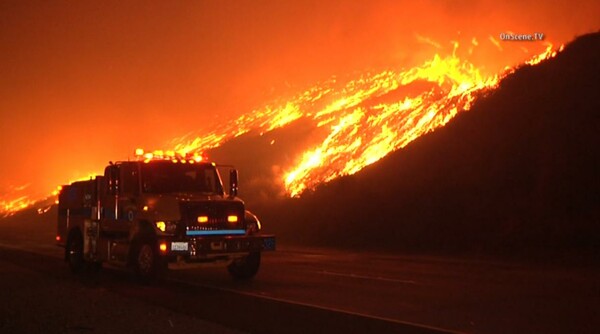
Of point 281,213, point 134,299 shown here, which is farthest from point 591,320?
point 281,213

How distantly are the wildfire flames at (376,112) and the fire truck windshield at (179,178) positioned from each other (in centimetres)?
2591

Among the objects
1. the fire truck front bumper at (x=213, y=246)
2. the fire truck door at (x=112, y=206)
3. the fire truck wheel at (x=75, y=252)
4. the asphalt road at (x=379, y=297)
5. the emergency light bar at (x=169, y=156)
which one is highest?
the emergency light bar at (x=169, y=156)

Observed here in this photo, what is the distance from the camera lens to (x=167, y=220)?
13.6 meters

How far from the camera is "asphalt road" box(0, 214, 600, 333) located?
29.8 ft

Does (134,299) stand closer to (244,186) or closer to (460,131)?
(460,131)

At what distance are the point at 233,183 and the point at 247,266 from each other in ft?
6.52

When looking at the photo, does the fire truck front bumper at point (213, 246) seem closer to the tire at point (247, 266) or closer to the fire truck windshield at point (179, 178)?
the tire at point (247, 266)

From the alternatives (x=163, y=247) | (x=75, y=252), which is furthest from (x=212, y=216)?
(x=75, y=252)

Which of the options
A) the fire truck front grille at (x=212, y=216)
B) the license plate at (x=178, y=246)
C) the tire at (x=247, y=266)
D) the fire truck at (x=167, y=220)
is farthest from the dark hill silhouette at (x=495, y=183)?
the license plate at (x=178, y=246)

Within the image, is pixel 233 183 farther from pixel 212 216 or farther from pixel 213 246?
pixel 213 246

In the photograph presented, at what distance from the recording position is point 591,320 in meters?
9.23

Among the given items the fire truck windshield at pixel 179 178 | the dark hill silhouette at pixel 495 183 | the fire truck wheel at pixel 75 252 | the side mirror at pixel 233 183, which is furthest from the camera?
the dark hill silhouette at pixel 495 183

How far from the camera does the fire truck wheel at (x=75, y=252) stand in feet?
56.4

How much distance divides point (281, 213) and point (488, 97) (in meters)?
15.4
